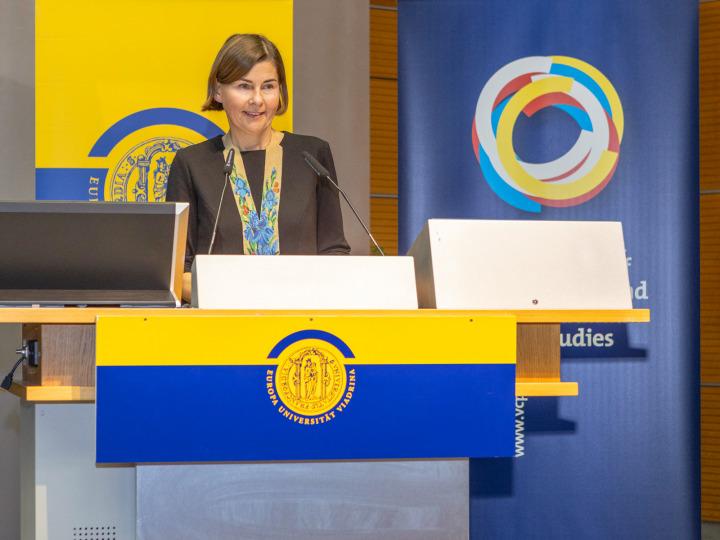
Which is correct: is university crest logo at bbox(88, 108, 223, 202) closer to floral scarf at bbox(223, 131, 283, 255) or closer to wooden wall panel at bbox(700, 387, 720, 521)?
floral scarf at bbox(223, 131, 283, 255)

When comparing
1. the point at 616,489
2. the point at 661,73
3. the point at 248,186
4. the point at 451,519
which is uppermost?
the point at 661,73

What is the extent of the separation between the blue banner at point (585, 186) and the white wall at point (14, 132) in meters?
1.36

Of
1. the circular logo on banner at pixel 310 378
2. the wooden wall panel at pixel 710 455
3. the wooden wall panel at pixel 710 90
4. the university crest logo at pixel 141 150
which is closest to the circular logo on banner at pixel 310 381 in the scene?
the circular logo on banner at pixel 310 378

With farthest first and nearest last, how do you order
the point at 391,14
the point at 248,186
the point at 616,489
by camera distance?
the point at 391,14
the point at 616,489
the point at 248,186

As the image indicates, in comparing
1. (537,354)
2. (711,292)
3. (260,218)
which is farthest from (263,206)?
(711,292)

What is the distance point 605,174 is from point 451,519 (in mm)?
1839

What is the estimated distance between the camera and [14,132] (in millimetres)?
3363

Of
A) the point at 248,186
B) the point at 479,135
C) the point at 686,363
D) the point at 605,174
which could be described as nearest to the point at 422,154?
the point at 479,135

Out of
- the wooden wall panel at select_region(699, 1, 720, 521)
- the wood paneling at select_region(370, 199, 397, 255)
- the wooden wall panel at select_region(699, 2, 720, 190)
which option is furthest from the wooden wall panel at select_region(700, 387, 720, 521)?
the wood paneling at select_region(370, 199, 397, 255)

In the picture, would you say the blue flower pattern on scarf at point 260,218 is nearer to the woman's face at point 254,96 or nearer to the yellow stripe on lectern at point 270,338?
the woman's face at point 254,96

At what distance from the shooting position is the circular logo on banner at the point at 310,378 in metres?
1.70

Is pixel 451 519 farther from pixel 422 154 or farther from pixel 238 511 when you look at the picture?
pixel 422 154

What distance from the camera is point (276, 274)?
6.07 feet

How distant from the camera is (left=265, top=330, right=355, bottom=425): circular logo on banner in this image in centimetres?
170
